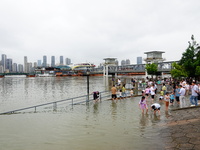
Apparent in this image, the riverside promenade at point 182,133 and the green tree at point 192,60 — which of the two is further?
the green tree at point 192,60

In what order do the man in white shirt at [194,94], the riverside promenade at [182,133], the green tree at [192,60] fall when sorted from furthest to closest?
the green tree at [192,60]
the man in white shirt at [194,94]
the riverside promenade at [182,133]

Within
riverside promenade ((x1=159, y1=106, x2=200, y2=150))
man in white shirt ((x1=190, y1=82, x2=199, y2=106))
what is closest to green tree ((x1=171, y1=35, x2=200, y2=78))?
man in white shirt ((x1=190, y1=82, x2=199, y2=106))

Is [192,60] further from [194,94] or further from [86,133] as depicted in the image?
[86,133]

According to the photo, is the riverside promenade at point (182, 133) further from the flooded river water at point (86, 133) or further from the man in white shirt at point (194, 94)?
the man in white shirt at point (194, 94)

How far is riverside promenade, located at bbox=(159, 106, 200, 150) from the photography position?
6344mm

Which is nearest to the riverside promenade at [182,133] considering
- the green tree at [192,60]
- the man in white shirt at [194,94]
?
the man in white shirt at [194,94]

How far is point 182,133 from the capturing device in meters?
7.49

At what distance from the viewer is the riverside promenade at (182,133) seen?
634 cm

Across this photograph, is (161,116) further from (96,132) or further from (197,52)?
(197,52)

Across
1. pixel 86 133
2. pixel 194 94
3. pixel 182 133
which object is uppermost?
pixel 194 94

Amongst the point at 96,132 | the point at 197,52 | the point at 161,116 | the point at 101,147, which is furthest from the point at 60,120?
the point at 197,52

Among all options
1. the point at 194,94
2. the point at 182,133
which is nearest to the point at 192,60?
the point at 194,94

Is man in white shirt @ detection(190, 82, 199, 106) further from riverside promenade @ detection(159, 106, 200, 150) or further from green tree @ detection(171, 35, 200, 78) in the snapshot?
green tree @ detection(171, 35, 200, 78)

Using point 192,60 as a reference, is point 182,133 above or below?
below
